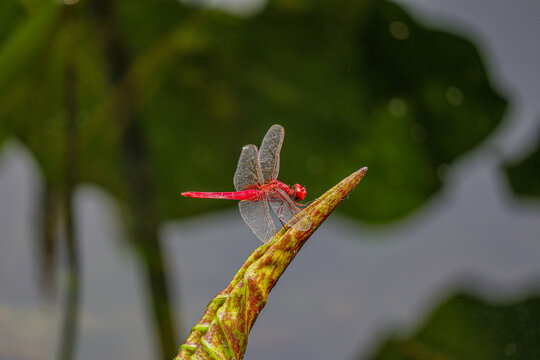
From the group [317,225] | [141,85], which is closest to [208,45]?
[141,85]

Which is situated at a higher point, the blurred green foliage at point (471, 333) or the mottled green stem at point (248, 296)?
the mottled green stem at point (248, 296)

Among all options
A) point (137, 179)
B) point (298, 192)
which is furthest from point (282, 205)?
point (137, 179)

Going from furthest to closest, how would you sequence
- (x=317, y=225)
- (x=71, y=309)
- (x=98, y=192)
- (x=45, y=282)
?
(x=98, y=192) → (x=45, y=282) → (x=71, y=309) → (x=317, y=225)

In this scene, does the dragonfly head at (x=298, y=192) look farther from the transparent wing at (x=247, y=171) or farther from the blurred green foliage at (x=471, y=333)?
the blurred green foliage at (x=471, y=333)

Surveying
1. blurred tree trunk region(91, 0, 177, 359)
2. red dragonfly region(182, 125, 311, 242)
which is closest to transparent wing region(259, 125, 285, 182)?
red dragonfly region(182, 125, 311, 242)

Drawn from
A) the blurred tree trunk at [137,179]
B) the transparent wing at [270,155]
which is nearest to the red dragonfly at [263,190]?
the transparent wing at [270,155]

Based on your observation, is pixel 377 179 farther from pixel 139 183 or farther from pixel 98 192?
pixel 98 192
